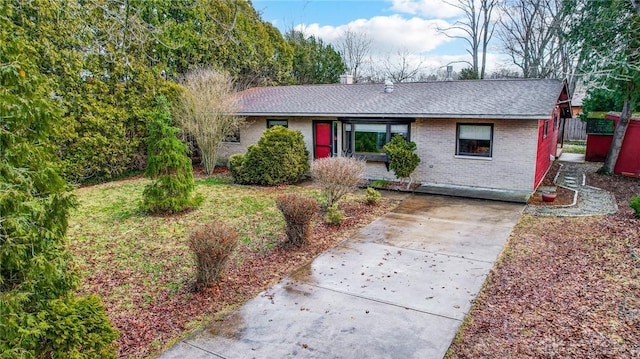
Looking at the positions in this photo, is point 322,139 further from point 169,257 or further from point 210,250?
point 210,250

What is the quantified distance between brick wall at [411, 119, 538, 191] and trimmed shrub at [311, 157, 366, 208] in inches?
155

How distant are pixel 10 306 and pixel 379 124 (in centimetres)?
1200

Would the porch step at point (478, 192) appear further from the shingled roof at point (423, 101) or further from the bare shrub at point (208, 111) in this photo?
the bare shrub at point (208, 111)

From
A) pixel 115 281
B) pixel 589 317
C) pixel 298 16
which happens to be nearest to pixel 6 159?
pixel 115 281

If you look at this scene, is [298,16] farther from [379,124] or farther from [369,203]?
[369,203]

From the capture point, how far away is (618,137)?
46.4 feet

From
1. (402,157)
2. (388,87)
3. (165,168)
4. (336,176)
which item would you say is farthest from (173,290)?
(388,87)

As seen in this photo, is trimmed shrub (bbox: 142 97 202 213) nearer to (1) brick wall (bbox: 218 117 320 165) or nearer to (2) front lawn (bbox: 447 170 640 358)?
(1) brick wall (bbox: 218 117 320 165)

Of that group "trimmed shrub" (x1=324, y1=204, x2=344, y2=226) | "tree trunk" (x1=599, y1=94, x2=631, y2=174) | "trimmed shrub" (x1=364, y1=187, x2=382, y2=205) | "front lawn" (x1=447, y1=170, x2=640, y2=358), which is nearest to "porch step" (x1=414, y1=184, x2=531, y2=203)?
"trimmed shrub" (x1=364, y1=187, x2=382, y2=205)

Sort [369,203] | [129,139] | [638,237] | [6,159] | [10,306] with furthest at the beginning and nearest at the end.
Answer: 1. [129,139]
2. [369,203]
3. [638,237]
4. [6,159]
5. [10,306]

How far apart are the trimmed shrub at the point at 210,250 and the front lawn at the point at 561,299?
332 centimetres

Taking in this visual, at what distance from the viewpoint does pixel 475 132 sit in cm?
1236

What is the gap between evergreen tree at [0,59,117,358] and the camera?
3039 millimetres

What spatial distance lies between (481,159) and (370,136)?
3.76m
